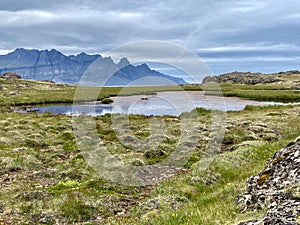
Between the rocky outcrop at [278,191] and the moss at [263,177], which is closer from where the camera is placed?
the rocky outcrop at [278,191]

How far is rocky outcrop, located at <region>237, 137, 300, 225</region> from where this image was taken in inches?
258

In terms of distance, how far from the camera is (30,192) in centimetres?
1516

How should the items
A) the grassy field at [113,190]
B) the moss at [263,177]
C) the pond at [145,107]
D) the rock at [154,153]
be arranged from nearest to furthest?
the moss at [263,177] < the grassy field at [113,190] < the rock at [154,153] < the pond at [145,107]

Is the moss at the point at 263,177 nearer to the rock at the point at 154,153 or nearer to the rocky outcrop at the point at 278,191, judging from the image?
the rocky outcrop at the point at 278,191

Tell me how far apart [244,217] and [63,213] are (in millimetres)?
8303

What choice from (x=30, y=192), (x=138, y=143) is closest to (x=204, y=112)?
(x=138, y=143)

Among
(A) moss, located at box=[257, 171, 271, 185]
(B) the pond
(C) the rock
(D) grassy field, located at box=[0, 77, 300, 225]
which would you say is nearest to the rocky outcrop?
(A) moss, located at box=[257, 171, 271, 185]

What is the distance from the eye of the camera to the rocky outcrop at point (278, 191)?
258 inches

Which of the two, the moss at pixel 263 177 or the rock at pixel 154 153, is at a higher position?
the moss at pixel 263 177

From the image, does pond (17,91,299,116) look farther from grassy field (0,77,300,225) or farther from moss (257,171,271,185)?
moss (257,171,271,185)

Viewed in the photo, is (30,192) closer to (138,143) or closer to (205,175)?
(205,175)

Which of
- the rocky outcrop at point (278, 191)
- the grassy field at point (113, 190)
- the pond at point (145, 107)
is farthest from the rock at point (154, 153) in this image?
the pond at point (145, 107)

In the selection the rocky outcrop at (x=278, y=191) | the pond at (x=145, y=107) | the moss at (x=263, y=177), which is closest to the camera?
the rocky outcrop at (x=278, y=191)

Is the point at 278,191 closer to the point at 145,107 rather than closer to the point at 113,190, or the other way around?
the point at 113,190
